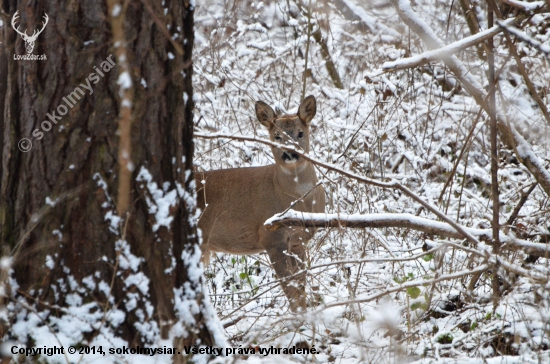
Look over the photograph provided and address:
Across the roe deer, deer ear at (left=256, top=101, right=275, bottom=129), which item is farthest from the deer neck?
deer ear at (left=256, top=101, right=275, bottom=129)

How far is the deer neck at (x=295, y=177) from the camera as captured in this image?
669 centimetres

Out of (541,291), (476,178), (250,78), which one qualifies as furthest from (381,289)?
(250,78)

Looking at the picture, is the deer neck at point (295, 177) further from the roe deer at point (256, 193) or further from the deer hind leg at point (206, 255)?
the deer hind leg at point (206, 255)

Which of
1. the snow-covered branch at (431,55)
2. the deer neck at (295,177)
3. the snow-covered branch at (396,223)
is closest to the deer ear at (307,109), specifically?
the deer neck at (295,177)

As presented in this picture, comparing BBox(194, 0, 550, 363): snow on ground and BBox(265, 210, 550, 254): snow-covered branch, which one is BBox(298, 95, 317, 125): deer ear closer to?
BBox(194, 0, 550, 363): snow on ground

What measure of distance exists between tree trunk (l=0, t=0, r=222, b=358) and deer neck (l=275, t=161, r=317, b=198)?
12.8 feet

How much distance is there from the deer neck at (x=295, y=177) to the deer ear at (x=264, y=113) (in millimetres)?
493

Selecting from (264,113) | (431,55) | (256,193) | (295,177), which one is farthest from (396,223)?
(264,113)

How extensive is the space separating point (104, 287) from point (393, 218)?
1763mm

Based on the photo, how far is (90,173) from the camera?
8.88 ft

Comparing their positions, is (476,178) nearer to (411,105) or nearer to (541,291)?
(411,105)

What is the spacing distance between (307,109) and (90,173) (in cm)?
435

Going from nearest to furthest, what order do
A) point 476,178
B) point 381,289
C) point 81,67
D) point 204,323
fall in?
point 81,67, point 204,323, point 381,289, point 476,178

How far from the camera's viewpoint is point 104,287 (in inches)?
108
